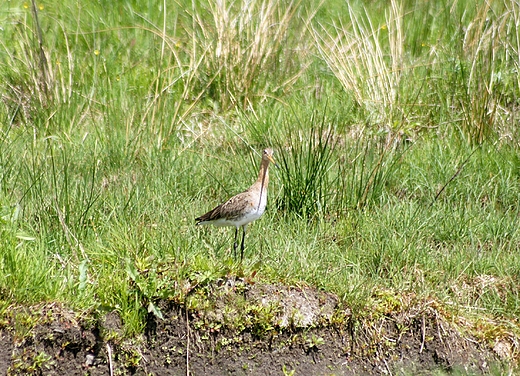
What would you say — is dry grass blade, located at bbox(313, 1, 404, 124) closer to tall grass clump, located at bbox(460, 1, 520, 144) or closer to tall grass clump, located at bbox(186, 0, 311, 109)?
tall grass clump, located at bbox(186, 0, 311, 109)

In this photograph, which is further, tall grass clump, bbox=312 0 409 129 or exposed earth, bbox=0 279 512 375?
tall grass clump, bbox=312 0 409 129

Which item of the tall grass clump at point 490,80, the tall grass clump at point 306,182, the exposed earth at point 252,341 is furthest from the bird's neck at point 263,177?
the tall grass clump at point 490,80

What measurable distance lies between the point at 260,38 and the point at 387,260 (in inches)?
135

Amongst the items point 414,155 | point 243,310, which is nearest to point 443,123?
point 414,155

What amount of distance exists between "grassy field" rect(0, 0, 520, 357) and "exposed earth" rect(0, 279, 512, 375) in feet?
0.35

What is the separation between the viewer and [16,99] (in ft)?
26.8

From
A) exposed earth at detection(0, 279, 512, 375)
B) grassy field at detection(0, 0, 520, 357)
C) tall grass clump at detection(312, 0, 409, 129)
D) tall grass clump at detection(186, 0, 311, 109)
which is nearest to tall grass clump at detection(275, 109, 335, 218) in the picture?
grassy field at detection(0, 0, 520, 357)

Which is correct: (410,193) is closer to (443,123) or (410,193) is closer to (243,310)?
(443,123)

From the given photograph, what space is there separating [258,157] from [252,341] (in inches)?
99.8

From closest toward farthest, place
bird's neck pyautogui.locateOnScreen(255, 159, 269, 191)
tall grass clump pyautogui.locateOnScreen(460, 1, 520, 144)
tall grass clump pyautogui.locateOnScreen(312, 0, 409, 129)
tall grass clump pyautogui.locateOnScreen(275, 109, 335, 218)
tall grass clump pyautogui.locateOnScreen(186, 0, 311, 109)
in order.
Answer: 1. bird's neck pyautogui.locateOnScreen(255, 159, 269, 191)
2. tall grass clump pyautogui.locateOnScreen(275, 109, 335, 218)
3. tall grass clump pyautogui.locateOnScreen(460, 1, 520, 144)
4. tall grass clump pyautogui.locateOnScreen(312, 0, 409, 129)
5. tall grass clump pyautogui.locateOnScreen(186, 0, 311, 109)

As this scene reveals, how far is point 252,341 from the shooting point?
17.6 feet

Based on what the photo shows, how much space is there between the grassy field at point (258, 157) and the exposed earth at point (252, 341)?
108 mm

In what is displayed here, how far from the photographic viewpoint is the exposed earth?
5098mm

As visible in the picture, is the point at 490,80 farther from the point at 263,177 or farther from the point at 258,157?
the point at 263,177
